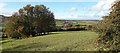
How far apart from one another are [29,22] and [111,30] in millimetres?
35035

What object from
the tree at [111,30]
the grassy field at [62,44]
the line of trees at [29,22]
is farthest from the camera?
the line of trees at [29,22]

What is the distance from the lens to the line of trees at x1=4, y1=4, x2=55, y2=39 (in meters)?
43.9

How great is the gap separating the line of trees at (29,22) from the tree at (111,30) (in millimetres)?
33351

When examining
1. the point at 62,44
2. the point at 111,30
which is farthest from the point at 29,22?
the point at 111,30

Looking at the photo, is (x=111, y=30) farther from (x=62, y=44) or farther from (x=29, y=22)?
(x=29, y=22)

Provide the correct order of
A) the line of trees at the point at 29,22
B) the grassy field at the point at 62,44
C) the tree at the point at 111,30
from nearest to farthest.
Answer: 1. the tree at the point at 111,30
2. the grassy field at the point at 62,44
3. the line of trees at the point at 29,22

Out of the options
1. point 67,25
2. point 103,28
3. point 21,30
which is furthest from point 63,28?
point 103,28

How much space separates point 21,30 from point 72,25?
1187cm

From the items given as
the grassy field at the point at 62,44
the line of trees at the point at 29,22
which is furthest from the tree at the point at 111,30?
the line of trees at the point at 29,22

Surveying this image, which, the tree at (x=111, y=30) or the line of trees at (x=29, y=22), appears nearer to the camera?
the tree at (x=111, y=30)

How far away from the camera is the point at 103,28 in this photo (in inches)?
422

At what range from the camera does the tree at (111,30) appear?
33.8ft

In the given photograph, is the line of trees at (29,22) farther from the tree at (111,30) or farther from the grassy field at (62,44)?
the tree at (111,30)

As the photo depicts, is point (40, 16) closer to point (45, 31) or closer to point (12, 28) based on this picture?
point (45, 31)
